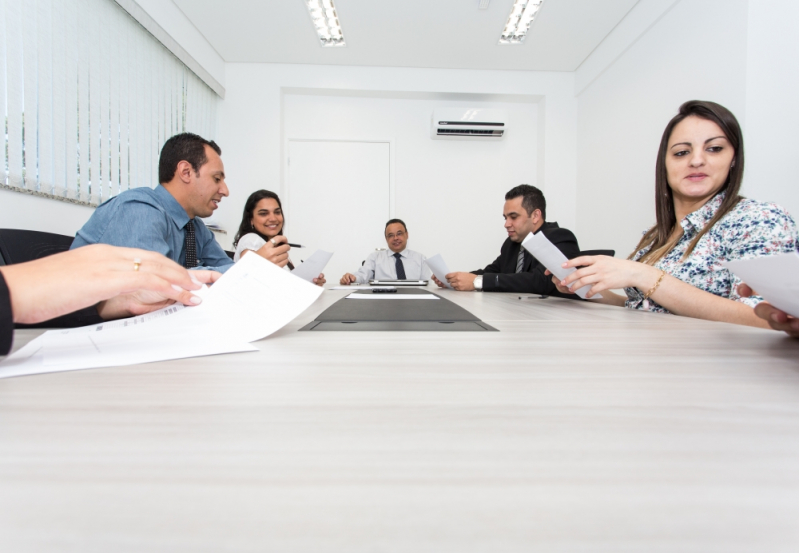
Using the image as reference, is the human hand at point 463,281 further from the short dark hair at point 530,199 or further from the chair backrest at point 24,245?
the chair backrest at point 24,245

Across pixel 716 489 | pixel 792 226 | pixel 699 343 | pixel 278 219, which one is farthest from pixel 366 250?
pixel 716 489

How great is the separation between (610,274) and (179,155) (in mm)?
1997

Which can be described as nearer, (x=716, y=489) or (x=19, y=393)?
(x=716, y=489)

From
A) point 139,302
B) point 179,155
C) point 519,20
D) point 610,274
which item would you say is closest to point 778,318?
point 610,274

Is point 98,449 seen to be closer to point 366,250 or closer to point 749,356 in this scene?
point 749,356

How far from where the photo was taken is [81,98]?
95.5 inches

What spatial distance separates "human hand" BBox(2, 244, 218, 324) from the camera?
44 cm

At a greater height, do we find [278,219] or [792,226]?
[278,219]

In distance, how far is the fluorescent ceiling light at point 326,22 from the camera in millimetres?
3333

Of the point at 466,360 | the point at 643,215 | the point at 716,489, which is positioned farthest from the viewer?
the point at 643,215

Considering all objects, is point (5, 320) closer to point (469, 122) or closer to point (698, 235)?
point (698, 235)

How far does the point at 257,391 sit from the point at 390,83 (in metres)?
4.58

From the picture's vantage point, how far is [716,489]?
7.2 inches

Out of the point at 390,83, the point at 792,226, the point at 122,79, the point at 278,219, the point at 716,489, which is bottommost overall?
the point at 716,489
